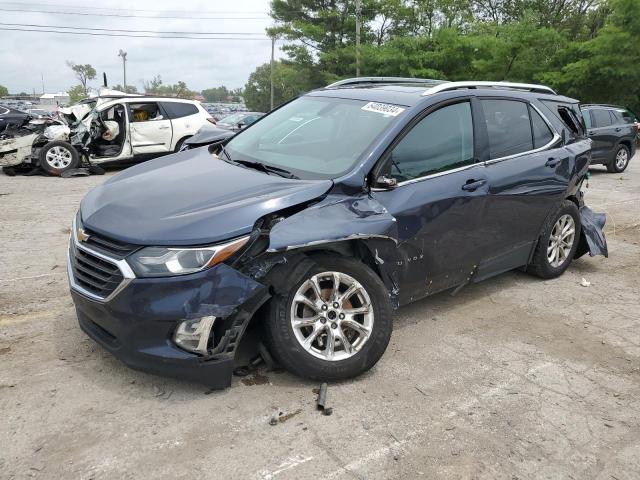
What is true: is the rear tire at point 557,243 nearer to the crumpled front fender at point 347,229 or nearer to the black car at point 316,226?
the black car at point 316,226

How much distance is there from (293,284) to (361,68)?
27.3 metres

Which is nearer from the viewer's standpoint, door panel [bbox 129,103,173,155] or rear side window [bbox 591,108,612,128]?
door panel [bbox 129,103,173,155]

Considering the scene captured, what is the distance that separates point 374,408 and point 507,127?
271 centimetres

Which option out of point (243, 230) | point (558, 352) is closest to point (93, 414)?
point (243, 230)

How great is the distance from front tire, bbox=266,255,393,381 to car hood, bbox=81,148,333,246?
0.47 m

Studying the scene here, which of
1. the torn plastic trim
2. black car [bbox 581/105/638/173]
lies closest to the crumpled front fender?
the torn plastic trim

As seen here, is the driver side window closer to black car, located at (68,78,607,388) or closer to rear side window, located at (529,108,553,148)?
black car, located at (68,78,607,388)

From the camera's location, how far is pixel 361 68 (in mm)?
28688

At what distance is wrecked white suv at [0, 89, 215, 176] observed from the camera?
446 inches

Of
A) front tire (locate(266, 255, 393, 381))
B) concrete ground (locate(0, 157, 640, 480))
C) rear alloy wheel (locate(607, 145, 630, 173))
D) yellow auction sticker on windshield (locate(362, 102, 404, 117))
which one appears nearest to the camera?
concrete ground (locate(0, 157, 640, 480))

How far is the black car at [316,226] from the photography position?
2.91m

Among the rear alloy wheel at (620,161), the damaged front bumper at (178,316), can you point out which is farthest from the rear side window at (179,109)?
the rear alloy wheel at (620,161)

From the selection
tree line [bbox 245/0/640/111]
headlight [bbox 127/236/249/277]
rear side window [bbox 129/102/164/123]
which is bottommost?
headlight [bbox 127/236/249/277]

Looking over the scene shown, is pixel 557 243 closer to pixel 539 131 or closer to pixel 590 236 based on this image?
pixel 590 236
